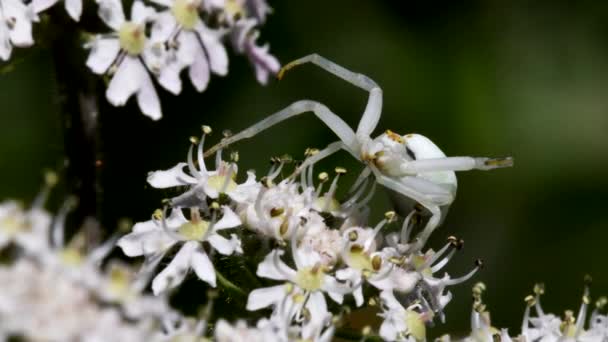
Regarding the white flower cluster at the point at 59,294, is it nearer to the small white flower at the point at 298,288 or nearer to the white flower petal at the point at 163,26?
the small white flower at the point at 298,288

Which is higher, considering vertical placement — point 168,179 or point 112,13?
point 112,13

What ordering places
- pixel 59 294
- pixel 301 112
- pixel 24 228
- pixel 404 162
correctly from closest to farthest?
1. pixel 59 294
2. pixel 24 228
3. pixel 404 162
4. pixel 301 112

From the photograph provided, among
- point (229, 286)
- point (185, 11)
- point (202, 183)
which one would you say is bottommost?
point (229, 286)

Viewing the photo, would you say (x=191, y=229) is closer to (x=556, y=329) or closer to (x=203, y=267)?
(x=203, y=267)

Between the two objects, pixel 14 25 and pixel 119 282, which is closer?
pixel 119 282

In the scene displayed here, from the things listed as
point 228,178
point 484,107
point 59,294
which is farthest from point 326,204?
point 484,107

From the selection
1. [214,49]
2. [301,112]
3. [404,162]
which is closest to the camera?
[214,49]

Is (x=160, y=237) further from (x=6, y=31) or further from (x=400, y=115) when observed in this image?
(x=400, y=115)
